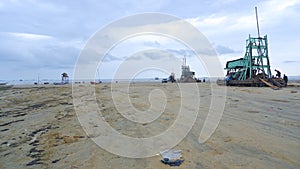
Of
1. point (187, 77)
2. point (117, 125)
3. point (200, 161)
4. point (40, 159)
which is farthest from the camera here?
point (187, 77)

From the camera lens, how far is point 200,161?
4.07 meters

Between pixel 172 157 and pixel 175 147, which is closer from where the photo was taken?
pixel 172 157

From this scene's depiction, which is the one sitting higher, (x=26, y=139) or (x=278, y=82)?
(x=278, y=82)

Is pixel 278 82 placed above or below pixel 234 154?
above

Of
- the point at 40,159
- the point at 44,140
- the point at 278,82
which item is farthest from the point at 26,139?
the point at 278,82

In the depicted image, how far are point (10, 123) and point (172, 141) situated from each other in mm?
6973

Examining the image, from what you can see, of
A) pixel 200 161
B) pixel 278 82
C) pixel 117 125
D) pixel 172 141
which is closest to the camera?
pixel 200 161

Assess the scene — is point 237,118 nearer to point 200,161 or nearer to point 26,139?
point 200,161

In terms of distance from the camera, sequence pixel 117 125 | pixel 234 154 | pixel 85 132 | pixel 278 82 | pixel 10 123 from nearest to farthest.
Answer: pixel 234 154 < pixel 85 132 < pixel 117 125 < pixel 10 123 < pixel 278 82

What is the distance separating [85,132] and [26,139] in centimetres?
164

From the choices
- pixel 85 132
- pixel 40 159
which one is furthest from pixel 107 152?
pixel 85 132

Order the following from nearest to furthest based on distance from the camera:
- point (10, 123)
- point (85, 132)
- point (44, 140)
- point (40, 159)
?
1. point (40, 159)
2. point (44, 140)
3. point (85, 132)
4. point (10, 123)

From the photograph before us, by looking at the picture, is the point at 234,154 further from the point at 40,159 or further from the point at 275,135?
the point at 40,159

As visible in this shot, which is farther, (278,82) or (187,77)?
(187,77)
